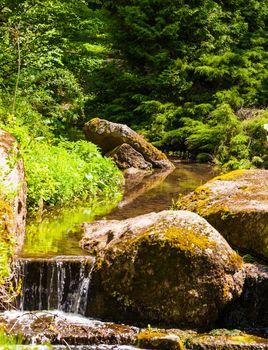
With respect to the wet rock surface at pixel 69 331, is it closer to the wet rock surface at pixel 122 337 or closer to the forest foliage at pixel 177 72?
the wet rock surface at pixel 122 337

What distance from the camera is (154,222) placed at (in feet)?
23.1

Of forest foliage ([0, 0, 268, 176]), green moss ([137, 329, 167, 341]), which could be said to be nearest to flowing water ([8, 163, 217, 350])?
green moss ([137, 329, 167, 341])

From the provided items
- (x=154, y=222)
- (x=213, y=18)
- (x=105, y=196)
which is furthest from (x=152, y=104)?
(x=154, y=222)

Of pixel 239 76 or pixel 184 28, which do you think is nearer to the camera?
pixel 239 76

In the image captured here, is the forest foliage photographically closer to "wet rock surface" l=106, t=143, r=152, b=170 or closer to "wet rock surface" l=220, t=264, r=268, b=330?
"wet rock surface" l=106, t=143, r=152, b=170

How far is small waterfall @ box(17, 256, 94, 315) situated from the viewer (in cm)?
714

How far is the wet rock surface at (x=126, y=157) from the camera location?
1673cm

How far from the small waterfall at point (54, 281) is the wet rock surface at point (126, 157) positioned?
9.52m

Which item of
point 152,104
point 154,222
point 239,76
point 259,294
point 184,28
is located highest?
point 184,28

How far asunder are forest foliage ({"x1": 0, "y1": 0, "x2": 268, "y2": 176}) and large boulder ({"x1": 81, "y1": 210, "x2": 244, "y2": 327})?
36.4 feet

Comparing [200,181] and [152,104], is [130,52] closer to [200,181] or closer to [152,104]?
[152,104]

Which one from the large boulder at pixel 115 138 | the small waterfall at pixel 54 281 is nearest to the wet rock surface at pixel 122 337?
the small waterfall at pixel 54 281

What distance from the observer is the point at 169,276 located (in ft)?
21.5

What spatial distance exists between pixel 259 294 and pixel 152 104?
17.1 m
